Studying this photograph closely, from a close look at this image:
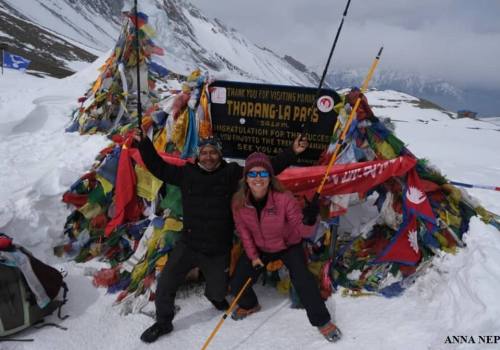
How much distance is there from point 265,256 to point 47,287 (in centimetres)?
226

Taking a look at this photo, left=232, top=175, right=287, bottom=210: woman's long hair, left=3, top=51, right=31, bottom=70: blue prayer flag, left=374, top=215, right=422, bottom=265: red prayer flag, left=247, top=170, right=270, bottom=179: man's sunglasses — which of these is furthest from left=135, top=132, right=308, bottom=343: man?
left=3, top=51, right=31, bottom=70: blue prayer flag

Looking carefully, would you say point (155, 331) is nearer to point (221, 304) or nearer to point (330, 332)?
point (221, 304)

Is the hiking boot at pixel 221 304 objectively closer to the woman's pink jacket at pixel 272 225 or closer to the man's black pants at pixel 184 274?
the man's black pants at pixel 184 274

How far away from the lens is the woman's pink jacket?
355cm

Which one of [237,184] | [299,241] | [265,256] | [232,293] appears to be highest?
[237,184]

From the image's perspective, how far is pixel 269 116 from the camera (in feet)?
15.3

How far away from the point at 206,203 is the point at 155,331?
1324mm

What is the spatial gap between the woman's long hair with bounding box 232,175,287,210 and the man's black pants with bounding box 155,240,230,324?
0.60 meters

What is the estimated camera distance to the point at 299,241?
370 cm

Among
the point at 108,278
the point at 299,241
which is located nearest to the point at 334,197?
the point at 299,241

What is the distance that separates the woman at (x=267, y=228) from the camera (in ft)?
11.5

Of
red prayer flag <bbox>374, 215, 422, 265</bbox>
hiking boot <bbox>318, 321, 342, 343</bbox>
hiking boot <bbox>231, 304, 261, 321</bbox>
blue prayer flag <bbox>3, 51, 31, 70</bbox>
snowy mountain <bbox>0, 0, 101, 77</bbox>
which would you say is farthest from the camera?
snowy mountain <bbox>0, 0, 101, 77</bbox>

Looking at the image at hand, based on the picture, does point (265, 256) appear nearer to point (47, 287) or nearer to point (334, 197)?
point (334, 197)

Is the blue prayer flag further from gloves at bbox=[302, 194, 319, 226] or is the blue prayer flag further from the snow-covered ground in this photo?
gloves at bbox=[302, 194, 319, 226]
